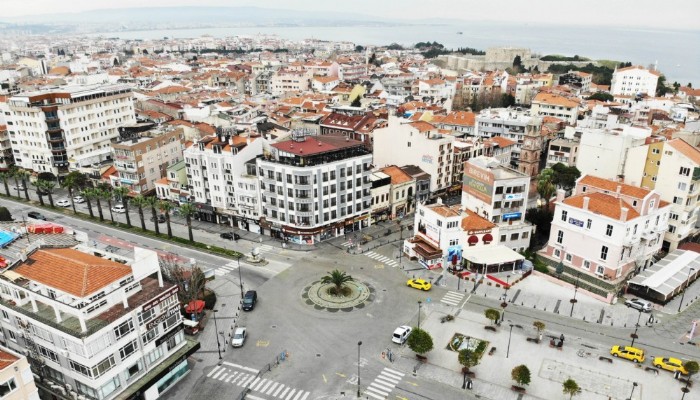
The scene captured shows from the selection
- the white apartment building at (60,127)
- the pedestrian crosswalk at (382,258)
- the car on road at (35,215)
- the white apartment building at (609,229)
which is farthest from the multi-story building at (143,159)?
the white apartment building at (609,229)

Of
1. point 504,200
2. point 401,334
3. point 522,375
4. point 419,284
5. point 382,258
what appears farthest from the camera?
point 382,258

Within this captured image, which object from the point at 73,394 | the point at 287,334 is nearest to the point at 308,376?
the point at 287,334

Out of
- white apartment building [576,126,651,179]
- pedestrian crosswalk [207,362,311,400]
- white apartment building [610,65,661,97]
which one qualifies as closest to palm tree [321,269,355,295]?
pedestrian crosswalk [207,362,311,400]

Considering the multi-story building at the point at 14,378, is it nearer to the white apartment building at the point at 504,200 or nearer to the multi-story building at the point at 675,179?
the white apartment building at the point at 504,200

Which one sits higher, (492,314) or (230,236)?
(492,314)

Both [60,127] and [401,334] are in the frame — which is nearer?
[401,334]

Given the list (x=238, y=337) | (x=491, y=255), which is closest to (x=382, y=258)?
(x=491, y=255)

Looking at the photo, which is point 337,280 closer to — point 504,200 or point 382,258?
point 382,258

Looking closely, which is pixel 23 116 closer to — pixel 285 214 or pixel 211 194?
pixel 211 194
